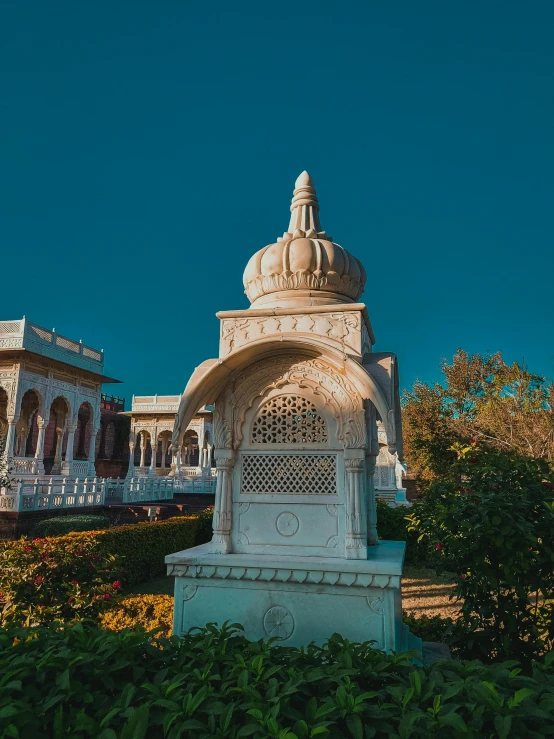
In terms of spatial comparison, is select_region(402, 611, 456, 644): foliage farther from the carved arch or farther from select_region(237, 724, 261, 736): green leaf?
select_region(237, 724, 261, 736): green leaf

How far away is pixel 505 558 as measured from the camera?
157 inches

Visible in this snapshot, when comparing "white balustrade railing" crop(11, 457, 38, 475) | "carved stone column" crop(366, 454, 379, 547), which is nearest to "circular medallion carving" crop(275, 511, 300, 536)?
"carved stone column" crop(366, 454, 379, 547)

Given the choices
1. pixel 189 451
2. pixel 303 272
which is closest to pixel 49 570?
pixel 303 272

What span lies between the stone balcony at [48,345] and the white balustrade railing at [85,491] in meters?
5.16

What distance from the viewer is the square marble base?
363cm

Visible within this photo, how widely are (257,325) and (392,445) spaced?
1.50 m

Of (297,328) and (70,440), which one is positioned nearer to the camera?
(297,328)

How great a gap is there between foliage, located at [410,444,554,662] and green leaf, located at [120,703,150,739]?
9.30 ft

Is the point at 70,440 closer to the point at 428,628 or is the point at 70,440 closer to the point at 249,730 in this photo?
the point at 428,628

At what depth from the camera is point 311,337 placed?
4.11 meters

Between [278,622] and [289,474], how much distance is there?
110 cm

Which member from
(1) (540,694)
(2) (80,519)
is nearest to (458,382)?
(2) (80,519)

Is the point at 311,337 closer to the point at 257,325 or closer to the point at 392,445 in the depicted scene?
the point at 257,325

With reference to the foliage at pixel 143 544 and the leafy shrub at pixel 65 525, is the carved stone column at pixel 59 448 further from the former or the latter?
the foliage at pixel 143 544
